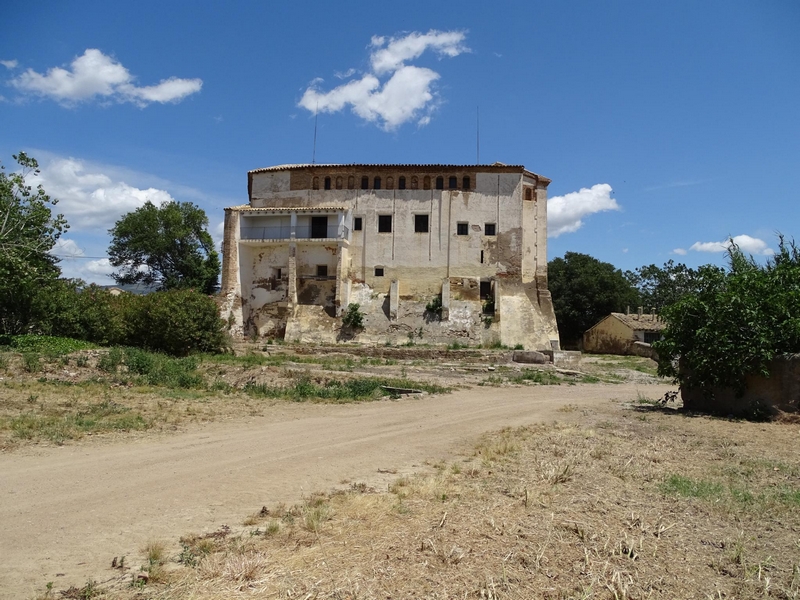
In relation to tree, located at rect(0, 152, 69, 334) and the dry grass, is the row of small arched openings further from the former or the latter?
the dry grass

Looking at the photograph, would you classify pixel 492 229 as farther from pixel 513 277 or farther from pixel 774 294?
pixel 774 294

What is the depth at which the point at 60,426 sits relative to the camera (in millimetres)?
9258

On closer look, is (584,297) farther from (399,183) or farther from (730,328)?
(730,328)

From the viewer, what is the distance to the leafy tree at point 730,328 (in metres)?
11.8

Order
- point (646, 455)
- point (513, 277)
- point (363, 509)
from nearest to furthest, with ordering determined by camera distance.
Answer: point (363, 509) < point (646, 455) < point (513, 277)

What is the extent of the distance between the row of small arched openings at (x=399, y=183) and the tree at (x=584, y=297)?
61.5ft

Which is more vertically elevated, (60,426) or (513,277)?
(513,277)

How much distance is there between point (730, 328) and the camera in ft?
40.2

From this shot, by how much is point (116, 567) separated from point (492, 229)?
33766mm

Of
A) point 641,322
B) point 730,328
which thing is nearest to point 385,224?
point 641,322

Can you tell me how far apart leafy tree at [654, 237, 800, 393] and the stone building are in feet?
69.3

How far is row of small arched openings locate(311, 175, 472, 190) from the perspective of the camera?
36.9 metres

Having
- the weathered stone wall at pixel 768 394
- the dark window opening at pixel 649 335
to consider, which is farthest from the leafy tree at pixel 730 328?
the dark window opening at pixel 649 335

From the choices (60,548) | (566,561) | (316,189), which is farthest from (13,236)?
(566,561)
